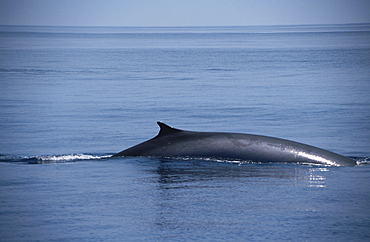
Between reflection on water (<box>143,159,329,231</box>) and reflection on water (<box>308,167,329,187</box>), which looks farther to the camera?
reflection on water (<box>308,167,329,187</box>)

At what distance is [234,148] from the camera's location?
10344 millimetres

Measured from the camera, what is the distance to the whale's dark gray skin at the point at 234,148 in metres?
10.3

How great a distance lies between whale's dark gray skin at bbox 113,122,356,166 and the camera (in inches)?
405

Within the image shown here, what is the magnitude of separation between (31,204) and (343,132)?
8.20 m

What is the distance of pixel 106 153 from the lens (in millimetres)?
11852

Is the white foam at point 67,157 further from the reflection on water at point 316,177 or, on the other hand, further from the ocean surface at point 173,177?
the reflection on water at point 316,177

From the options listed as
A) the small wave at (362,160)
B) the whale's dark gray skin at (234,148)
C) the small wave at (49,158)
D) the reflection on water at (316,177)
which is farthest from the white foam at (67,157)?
the small wave at (362,160)

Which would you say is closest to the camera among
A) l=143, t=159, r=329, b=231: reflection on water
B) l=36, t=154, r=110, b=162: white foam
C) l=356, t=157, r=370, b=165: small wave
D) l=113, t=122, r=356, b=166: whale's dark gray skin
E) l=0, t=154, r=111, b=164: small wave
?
l=143, t=159, r=329, b=231: reflection on water

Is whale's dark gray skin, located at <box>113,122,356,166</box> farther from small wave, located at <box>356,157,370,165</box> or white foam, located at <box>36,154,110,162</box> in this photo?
white foam, located at <box>36,154,110,162</box>

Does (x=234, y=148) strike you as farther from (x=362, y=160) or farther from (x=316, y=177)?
(x=362, y=160)

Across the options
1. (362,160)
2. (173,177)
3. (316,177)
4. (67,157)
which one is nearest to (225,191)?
(173,177)

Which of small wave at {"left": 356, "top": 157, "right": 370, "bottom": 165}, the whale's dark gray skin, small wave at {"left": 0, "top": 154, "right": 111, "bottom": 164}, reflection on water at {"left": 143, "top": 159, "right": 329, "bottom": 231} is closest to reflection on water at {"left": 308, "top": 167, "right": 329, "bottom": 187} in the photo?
reflection on water at {"left": 143, "top": 159, "right": 329, "bottom": 231}

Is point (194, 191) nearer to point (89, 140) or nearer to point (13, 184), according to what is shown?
point (13, 184)

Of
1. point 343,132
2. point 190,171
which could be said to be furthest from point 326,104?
point 190,171
